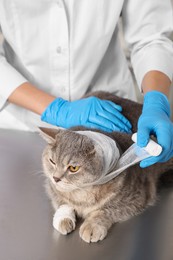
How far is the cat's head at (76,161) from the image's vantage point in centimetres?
93

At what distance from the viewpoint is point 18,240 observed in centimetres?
88

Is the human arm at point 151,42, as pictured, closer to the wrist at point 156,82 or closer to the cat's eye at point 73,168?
the wrist at point 156,82

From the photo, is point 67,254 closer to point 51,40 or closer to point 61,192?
point 61,192

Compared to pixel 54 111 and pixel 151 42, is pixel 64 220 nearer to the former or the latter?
pixel 54 111

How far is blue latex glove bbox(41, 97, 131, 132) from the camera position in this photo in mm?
1169

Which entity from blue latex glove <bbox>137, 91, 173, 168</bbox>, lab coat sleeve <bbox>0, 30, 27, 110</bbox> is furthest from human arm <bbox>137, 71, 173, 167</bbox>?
lab coat sleeve <bbox>0, 30, 27, 110</bbox>

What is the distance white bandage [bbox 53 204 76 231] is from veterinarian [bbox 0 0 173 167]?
0.29 meters

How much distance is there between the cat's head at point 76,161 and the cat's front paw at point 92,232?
0.34 feet

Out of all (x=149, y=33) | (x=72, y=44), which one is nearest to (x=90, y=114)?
(x=72, y=44)

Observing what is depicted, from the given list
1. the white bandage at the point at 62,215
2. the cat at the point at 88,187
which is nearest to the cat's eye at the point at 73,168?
the cat at the point at 88,187

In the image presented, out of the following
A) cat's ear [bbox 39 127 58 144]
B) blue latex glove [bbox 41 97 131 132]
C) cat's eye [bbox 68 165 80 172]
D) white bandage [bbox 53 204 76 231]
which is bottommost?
white bandage [bbox 53 204 76 231]

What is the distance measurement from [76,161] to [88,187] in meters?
0.10

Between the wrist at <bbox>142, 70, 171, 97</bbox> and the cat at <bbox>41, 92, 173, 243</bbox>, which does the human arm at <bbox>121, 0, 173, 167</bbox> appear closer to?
the wrist at <bbox>142, 70, 171, 97</bbox>

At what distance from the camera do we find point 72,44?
53.4 inches
